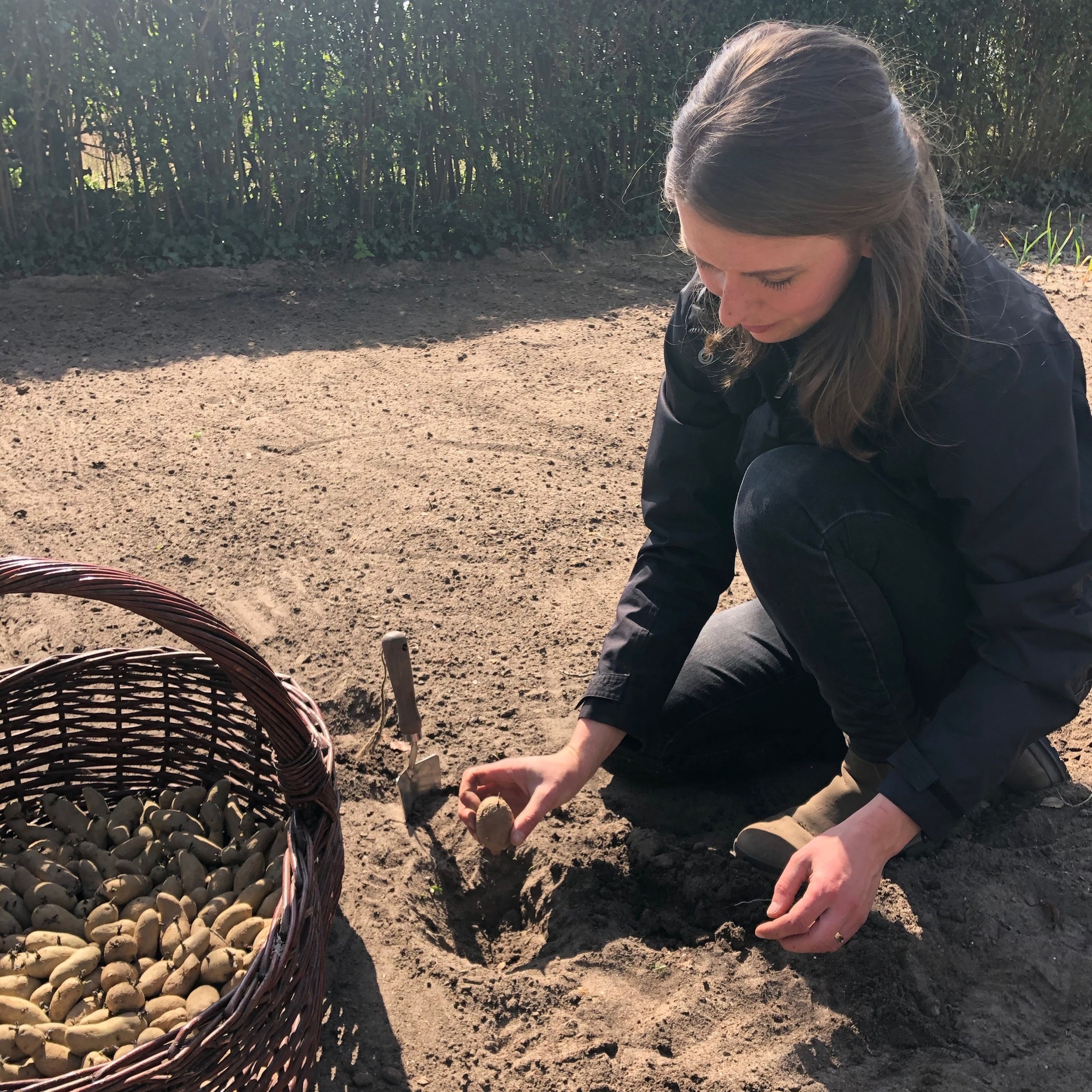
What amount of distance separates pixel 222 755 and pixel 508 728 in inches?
26.7

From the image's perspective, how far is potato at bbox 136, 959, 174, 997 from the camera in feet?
5.54

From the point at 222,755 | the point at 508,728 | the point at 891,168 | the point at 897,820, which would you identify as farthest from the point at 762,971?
the point at 891,168

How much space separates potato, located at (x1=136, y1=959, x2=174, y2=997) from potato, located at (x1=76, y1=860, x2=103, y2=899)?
26 centimetres

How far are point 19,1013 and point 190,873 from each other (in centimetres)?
35

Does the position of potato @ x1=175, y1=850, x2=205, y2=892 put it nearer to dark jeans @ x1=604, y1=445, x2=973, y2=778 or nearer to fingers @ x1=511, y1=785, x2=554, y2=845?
fingers @ x1=511, y1=785, x2=554, y2=845

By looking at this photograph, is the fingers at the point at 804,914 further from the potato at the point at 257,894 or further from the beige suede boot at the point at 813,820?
the potato at the point at 257,894

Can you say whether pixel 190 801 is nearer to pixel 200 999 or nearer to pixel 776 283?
pixel 200 999

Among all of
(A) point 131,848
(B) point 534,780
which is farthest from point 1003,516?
(A) point 131,848

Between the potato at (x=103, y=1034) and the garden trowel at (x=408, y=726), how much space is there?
720 mm

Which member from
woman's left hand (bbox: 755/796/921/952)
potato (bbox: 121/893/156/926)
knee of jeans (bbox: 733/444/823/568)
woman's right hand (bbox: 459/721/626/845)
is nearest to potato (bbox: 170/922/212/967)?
potato (bbox: 121/893/156/926)

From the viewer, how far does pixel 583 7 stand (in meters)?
5.89

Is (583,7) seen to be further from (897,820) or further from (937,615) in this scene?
(897,820)

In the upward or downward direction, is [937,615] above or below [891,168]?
below

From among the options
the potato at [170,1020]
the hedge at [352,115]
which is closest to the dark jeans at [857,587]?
the potato at [170,1020]
